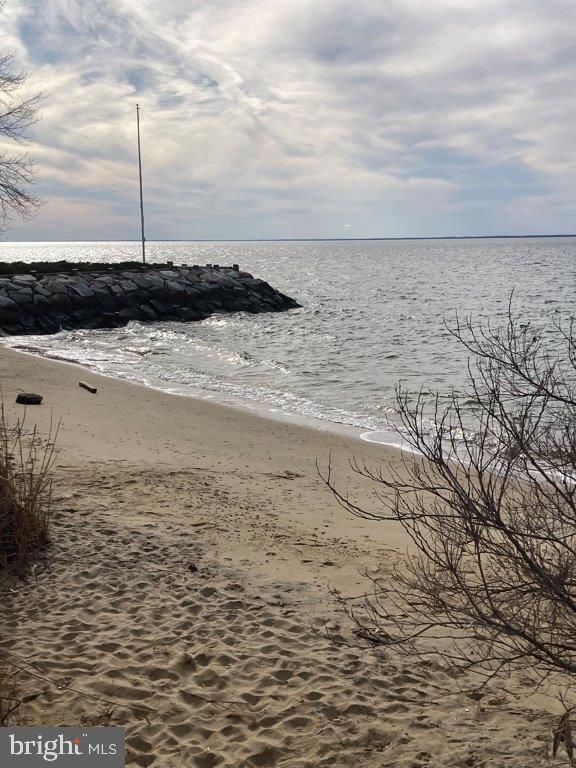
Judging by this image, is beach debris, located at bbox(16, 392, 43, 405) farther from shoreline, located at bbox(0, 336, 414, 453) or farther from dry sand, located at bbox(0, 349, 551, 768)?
shoreline, located at bbox(0, 336, 414, 453)

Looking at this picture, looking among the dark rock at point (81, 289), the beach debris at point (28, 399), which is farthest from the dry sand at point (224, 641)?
the dark rock at point (81, 289)

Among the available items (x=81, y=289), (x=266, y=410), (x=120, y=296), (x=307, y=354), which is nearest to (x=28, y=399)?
(x=266, y=410)

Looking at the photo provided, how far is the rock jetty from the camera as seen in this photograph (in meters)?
25.9

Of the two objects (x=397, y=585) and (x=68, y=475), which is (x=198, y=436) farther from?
(x=397, y=585)

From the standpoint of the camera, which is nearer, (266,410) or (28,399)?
(28,399)

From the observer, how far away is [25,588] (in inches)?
189

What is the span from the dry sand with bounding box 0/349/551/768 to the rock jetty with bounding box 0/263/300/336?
19691 mm

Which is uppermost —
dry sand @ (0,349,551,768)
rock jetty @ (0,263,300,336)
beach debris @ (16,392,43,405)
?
rock jetty @ (0,263,300,336)

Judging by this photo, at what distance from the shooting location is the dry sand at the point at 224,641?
3350mm

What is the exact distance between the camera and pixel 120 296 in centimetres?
3039

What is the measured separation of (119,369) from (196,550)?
12955 mm

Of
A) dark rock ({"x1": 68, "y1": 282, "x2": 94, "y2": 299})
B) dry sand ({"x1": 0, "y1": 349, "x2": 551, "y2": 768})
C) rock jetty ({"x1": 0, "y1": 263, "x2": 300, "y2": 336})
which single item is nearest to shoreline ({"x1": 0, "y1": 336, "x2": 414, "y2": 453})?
dry sand ({"x1": 0, "y1": 349, "x2": 551, "y2": 768})

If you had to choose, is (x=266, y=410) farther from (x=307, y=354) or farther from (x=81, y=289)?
(x=81, y=289)

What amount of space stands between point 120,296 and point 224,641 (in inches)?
1095
